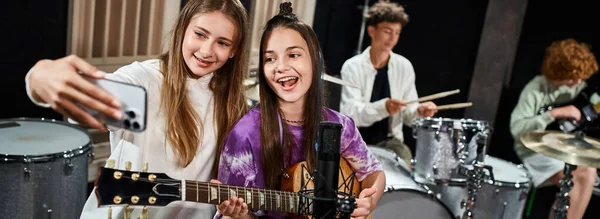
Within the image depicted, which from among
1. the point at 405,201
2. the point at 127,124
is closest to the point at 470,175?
the point at 405,201

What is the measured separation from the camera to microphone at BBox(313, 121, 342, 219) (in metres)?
1.63

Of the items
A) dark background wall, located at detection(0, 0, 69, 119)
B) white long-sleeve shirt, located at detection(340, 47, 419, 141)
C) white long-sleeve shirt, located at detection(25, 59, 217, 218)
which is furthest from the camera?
white long-sleeve shirt, located at detection(340, 47, 419, 141)

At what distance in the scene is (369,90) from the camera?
12.8 ft

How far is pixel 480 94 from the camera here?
4742 millimetres

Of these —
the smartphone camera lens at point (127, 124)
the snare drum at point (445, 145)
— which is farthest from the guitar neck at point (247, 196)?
the snare drum at point (445, 145)

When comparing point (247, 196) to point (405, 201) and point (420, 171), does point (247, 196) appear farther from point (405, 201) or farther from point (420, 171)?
point (420, 171)

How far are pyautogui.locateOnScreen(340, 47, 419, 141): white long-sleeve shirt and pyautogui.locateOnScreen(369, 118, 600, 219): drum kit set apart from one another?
18 centimetres

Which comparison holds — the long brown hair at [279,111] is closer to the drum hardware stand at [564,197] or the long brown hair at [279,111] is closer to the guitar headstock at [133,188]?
the guitar headstock at [133,188]

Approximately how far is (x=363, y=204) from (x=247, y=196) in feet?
1.23

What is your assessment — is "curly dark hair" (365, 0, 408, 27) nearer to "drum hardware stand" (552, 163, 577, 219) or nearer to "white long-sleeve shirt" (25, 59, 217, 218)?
"drum hardware stand" (552, 163, 577, 219)

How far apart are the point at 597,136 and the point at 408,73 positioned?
171cm

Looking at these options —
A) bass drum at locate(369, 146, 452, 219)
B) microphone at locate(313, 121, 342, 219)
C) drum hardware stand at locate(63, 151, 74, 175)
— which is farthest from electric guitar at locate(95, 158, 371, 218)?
bass drum at locate(369, 146, 452, 219)

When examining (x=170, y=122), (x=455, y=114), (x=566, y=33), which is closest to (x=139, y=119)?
(x=170, y=122)

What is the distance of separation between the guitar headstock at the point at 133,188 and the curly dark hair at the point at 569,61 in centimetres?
335
